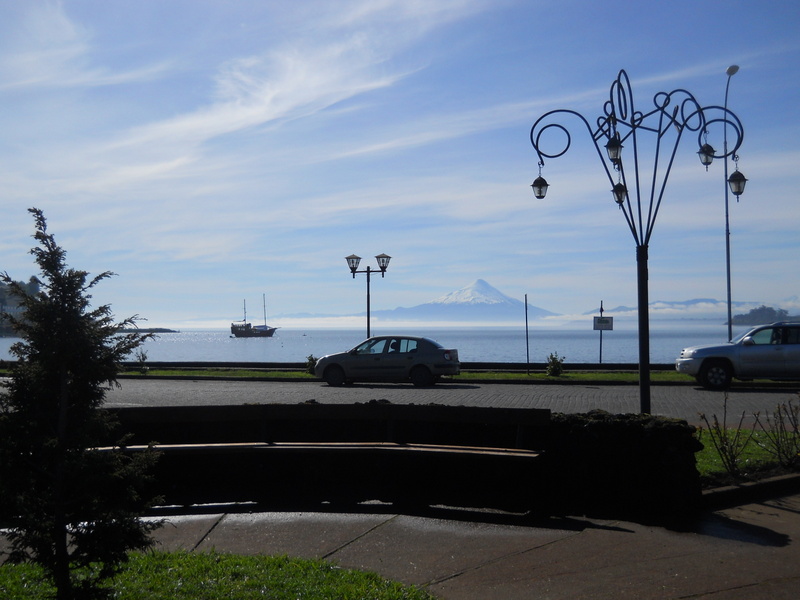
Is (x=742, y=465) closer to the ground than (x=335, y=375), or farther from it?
closer to the ground

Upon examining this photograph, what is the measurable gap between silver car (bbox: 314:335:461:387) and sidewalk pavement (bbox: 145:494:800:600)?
714 inches

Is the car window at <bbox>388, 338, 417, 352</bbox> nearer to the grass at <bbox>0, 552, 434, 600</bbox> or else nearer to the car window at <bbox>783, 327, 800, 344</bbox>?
the car window at <bbox>783, 327, 800, 344</bbox>

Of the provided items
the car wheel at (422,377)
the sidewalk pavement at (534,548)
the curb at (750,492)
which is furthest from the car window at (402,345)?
the sidewalk pavement at (534,548)

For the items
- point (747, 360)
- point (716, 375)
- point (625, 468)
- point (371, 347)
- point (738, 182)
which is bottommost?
point (625, 468)

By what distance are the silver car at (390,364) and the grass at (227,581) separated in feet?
65.2

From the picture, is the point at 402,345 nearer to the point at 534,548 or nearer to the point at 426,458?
the point at 426,458

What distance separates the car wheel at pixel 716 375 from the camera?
73.3 feet

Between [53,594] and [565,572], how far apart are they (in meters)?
3.20

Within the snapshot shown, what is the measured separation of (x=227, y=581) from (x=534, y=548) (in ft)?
7.42

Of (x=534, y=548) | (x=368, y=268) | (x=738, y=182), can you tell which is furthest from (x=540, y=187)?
(x=368, y=268)

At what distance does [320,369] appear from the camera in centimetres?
2572

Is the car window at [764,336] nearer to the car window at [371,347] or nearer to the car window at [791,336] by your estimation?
the car window at [791,336]

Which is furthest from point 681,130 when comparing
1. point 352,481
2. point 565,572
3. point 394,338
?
point 394,338

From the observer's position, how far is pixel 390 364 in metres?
25.7
